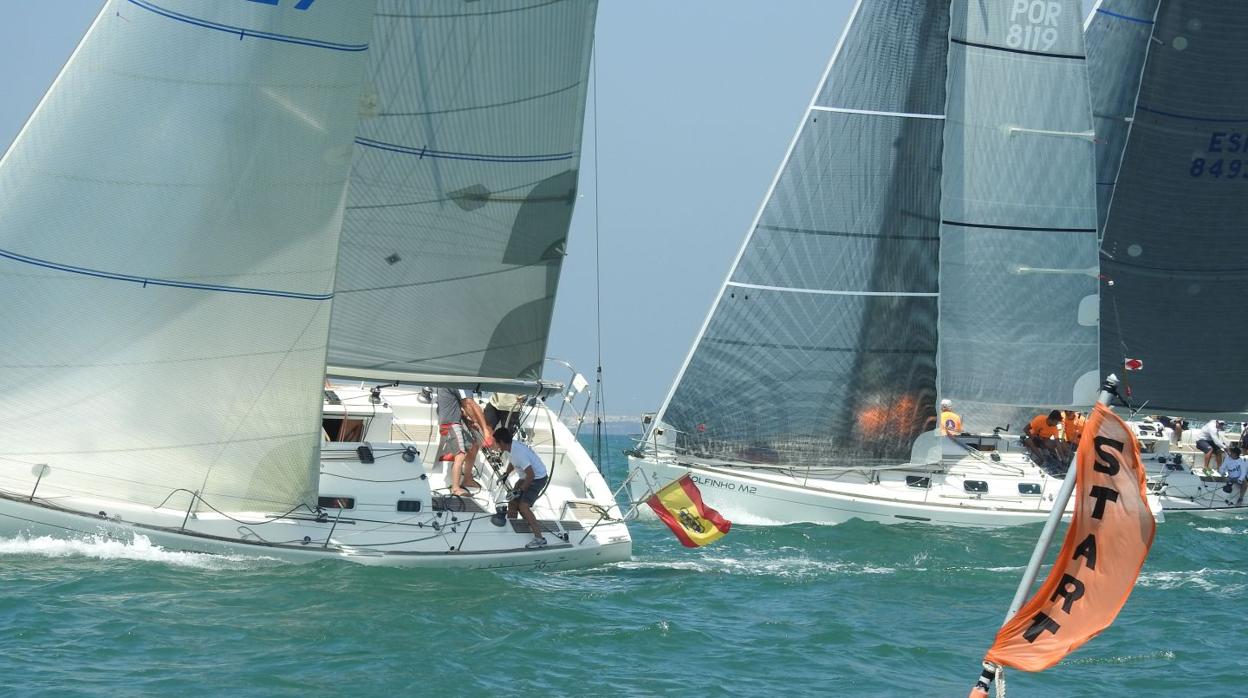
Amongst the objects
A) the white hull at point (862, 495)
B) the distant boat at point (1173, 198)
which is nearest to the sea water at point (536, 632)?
the white hull at point (862, 495)

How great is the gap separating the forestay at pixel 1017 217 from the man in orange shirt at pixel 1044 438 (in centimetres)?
46

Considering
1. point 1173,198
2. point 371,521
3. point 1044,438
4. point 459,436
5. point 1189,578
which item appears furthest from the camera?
point 1173,198

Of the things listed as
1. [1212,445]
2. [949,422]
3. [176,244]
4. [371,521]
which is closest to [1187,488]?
[1212,445]

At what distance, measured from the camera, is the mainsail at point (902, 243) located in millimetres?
20031

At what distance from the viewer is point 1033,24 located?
2088cm

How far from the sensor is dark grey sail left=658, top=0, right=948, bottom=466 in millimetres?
19984

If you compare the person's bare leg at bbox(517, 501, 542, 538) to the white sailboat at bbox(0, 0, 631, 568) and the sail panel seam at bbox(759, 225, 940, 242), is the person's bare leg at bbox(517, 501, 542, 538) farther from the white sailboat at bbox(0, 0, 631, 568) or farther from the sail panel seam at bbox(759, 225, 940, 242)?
the sail panel seam at bbox(759, 225, 940, 242)

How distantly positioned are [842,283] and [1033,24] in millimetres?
4747

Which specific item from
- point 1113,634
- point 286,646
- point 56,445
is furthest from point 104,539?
point 1113,634

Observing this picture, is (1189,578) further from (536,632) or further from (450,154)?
(450,154)

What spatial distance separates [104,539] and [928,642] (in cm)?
679

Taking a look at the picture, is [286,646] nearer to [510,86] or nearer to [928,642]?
[928,642]

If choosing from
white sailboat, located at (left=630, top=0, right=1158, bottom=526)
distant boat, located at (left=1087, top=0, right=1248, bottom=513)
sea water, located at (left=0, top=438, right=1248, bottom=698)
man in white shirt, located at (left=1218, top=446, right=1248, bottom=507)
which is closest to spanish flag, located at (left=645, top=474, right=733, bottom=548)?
sea water, located at (left=0, top=438, right=1248, bottom=698)

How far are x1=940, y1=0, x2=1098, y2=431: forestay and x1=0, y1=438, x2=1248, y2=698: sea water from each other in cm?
696
